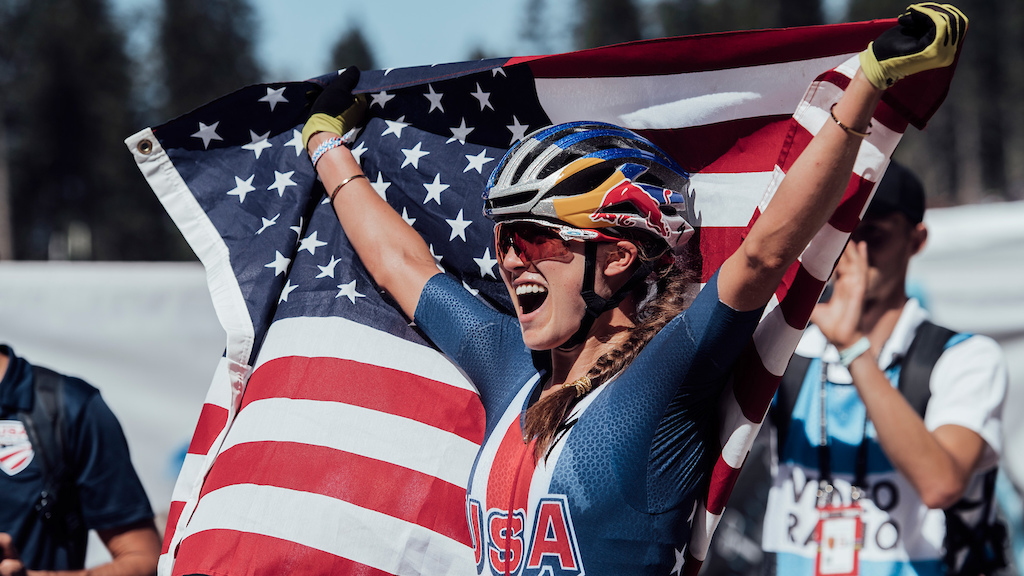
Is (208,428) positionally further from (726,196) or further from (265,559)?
(726,196)

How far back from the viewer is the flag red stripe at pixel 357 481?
2975 mm

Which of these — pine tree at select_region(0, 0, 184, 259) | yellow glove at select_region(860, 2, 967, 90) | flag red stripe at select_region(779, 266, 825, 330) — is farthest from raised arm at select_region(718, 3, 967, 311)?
pine tree at select_region(0, 0, 184, 259)

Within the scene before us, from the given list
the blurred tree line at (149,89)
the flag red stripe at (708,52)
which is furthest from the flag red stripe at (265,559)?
the blurred tree line at (149,89)

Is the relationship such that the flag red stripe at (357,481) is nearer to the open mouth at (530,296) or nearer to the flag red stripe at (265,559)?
the flag red stripe at (265,559)

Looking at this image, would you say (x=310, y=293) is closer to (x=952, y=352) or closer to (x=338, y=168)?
(x=338, y=168)

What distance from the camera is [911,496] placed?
353cm

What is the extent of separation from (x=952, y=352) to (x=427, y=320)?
2.05m

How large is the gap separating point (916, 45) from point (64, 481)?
3282 millimetres

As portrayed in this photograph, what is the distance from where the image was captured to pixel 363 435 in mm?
A: 3082

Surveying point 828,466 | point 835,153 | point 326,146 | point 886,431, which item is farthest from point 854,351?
point 326,146

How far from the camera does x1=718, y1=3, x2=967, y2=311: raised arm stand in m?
1.95

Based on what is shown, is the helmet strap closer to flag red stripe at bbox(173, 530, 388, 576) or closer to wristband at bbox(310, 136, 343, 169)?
flag red stripe at bbox(173, 530, 388, 576)

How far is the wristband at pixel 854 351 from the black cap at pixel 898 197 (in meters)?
0.58

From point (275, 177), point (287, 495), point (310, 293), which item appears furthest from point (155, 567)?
point (275, 177)
